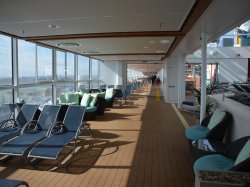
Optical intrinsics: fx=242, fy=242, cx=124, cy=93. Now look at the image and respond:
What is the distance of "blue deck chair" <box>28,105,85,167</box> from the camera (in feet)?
11.9

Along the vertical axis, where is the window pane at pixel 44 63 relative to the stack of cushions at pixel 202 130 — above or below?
above

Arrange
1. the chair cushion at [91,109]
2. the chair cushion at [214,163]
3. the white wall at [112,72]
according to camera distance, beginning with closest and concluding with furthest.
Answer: the chair cushion at [214,163] → the chair cushion at [91,109] → the white wall at [112,72]

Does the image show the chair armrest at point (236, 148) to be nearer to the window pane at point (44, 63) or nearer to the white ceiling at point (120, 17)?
the white ceiling at point (120, 17)

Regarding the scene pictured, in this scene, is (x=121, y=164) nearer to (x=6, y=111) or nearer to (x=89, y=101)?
(x=6, y=111)

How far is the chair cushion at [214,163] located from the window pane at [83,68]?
9.44 metres

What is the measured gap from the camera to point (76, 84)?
11203 millimetres

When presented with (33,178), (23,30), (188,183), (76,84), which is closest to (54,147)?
(33,178)

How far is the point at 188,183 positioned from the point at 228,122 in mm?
1343

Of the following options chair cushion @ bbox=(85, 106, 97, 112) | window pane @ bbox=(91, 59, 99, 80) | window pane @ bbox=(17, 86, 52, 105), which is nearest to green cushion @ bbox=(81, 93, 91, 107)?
chair cushion @ bbox=(85, 106, 97, 112)

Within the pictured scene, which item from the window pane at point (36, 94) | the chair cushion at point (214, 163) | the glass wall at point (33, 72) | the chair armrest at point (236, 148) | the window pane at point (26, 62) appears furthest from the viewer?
the window pane at point (36, 94)

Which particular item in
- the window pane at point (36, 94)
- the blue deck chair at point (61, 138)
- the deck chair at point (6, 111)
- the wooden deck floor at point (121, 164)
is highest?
the window pane at point (36, 94)

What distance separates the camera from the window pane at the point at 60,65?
29.3ft

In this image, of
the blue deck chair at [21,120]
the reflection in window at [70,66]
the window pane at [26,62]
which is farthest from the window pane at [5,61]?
the reflection in window at [70,66]

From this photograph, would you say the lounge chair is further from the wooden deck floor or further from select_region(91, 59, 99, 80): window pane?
select_region(91, 59, 99, 80): window pane
